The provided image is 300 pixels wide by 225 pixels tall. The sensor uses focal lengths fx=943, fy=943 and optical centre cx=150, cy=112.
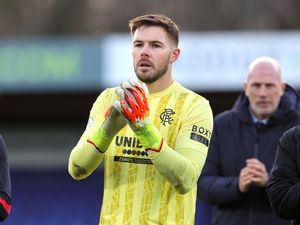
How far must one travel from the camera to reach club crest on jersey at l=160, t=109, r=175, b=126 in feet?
16.6

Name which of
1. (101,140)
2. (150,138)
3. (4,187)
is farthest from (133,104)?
(4,187)

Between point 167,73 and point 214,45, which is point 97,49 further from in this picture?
point 167,73

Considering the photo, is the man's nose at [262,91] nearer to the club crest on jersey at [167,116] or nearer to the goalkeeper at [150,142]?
the goalkeeper at [150,142]

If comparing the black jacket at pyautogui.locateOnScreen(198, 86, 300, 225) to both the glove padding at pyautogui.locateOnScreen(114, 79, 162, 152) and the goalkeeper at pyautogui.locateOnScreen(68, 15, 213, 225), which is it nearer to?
the goalkeeper at pyautogui.locateOnScreen(68, 15, 213, 225)

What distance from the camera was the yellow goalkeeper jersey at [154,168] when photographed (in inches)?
194

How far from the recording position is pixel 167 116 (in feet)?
16.6

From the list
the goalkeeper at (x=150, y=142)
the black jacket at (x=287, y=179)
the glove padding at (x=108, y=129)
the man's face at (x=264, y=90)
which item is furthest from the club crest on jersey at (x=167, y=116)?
the man's face at (x=264, y=90)

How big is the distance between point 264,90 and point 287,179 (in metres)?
1.60

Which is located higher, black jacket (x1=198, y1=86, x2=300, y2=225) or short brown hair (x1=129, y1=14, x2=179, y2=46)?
short brown hair (x1=129, y1=14, x2=179, y2=46)

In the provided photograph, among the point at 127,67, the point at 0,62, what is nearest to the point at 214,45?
the point at 127,67

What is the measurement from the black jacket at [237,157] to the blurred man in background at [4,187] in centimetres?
167

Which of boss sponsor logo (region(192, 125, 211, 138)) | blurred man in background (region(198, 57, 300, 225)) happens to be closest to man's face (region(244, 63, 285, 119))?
blurred man in background (region(198, 57, 300, 225))

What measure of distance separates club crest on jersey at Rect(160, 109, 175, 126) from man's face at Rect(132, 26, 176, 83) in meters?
0.19

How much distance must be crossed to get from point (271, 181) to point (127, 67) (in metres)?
7.75
